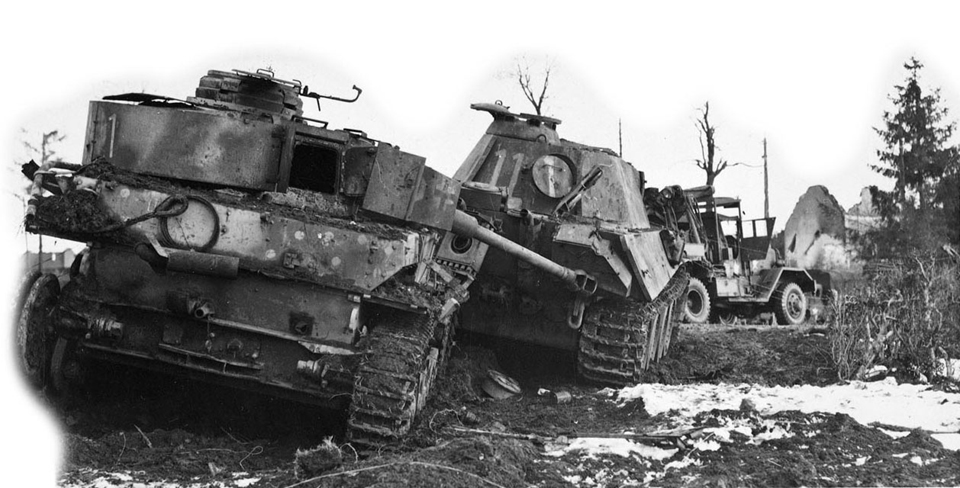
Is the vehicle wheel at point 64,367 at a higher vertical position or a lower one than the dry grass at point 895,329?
lower

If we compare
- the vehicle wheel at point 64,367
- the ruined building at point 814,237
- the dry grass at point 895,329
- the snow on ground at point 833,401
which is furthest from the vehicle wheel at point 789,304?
the vehicle wheel at point 64,367

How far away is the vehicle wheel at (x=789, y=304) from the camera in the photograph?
23.5m

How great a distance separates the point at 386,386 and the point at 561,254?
4.30 m

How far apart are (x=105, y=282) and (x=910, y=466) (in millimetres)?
5932

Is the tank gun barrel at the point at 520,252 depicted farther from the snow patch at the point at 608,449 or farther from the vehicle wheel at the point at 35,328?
the vehicle wheel at the point at 35,328

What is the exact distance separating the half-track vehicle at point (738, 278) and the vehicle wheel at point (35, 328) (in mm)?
12470

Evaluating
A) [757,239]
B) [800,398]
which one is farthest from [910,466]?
[757,239]

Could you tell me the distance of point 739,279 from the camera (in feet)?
73.7

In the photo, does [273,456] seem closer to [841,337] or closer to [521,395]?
[521,395]

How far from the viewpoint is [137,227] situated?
26.1 ft

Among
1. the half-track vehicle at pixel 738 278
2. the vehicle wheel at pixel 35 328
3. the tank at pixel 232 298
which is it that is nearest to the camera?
the tank at pixel 232 298

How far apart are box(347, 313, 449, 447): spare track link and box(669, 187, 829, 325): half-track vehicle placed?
11.3 meters

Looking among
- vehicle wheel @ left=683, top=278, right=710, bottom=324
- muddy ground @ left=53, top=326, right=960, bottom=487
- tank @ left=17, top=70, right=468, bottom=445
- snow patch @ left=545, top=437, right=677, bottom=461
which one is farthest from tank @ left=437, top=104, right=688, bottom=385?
vehicle wheel @ left=683, top=278, right=710, bottom=324

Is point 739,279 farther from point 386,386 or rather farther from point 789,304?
point 386,386
